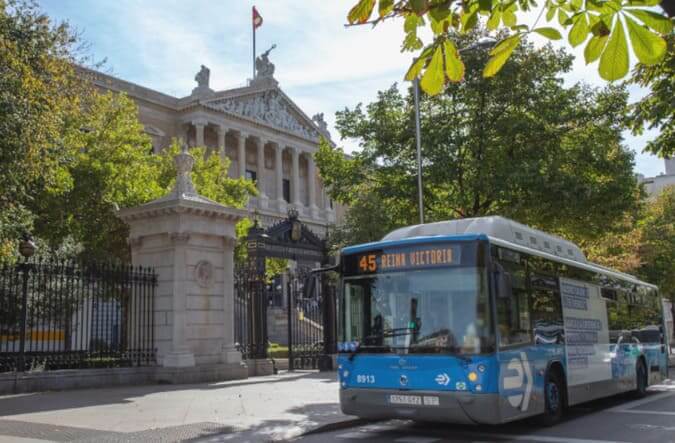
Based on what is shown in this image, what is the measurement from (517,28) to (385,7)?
0.72 metres

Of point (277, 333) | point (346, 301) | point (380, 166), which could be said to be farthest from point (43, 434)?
point (277, 333)

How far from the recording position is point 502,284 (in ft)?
29.1

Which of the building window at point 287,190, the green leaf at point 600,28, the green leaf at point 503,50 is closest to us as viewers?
the green leaf at point 600,28

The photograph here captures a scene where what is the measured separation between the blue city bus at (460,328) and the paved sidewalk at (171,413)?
1516mm

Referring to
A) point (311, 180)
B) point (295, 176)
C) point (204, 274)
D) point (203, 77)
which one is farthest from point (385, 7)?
point (311, 180)

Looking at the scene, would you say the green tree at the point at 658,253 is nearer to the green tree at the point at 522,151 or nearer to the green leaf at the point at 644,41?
the green tree at the point at 522,151

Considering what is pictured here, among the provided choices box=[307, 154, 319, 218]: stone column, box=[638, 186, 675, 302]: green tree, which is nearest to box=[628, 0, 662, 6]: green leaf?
box=[638, 186, 675, 302]: green tree

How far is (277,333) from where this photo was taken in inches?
1355

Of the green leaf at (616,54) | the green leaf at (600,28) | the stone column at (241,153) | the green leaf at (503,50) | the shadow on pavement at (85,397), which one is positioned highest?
the stone column at (241,153)

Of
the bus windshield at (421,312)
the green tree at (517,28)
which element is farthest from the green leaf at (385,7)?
the bus windshield at (421,312)

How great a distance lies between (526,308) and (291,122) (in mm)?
56454

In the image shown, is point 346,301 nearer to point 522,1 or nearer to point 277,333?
point 522,1

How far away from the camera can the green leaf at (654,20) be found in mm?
2791

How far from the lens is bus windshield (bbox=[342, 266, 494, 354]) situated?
869 cm
